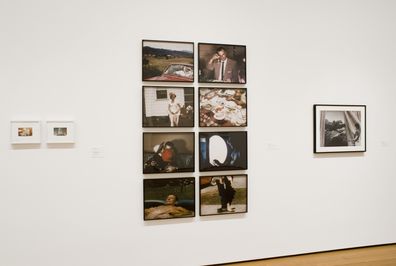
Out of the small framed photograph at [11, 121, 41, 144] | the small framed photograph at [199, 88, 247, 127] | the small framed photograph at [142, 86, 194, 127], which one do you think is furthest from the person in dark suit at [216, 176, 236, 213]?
the small framed photograph at [11, 121, 41, 144]

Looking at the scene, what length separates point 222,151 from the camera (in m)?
3.56

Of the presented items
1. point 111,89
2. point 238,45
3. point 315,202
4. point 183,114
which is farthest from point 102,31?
point 315,202

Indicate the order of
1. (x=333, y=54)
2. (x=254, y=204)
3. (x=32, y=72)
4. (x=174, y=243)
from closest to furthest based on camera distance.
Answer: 1. (x=32, y=72)
2. (x=174, y=243)
3. (x=254, y=204)
4. (x=333, y=54)

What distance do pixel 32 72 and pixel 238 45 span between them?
7.36ft

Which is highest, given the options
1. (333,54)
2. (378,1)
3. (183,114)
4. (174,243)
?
(378,1)

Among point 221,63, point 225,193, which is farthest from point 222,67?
Answer: point 225,193

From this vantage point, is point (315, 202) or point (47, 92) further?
point (315, 202)

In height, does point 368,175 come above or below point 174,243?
above

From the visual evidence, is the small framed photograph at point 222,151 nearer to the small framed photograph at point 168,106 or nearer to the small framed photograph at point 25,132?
the small framed photograph at point 168,106

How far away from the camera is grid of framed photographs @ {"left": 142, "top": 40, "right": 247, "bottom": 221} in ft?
11.0

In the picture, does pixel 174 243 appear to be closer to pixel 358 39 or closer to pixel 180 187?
pixel 180 187

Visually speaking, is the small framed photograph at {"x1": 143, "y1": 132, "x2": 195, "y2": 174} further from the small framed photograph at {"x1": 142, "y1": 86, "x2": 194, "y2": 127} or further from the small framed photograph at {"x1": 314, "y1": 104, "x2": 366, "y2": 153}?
the small framed photograph at {"x1": 314, "y1": 104, "x2": 366, "y2": 153}

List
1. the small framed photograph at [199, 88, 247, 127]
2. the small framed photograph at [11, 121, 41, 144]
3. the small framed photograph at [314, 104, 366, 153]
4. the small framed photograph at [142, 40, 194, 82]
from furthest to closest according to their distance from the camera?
the small framed photograph at [314, 104, 366, 153], the small framed photograph at [199, 88, 247, 127], the small framed photograph at [142, 40, 194, 82], the small framed photograph at [11, 121, 41, 144]

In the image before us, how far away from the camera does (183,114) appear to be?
11.2 feet
